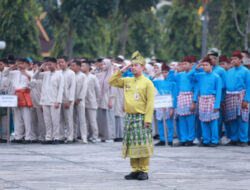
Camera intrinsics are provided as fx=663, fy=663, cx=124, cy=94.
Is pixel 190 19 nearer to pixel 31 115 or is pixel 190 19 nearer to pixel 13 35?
pixel 13 35

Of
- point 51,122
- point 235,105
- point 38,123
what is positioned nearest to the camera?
point 235,105

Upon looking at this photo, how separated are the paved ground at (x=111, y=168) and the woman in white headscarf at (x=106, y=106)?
213 centimetres

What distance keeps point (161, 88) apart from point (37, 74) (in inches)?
119

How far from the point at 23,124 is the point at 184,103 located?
4.06 meters

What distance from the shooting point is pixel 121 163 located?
11.9 m

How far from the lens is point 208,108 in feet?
49.2

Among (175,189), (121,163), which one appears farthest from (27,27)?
(175,189)


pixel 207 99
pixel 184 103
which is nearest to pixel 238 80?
pixel 207 99

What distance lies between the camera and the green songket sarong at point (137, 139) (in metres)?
9.80

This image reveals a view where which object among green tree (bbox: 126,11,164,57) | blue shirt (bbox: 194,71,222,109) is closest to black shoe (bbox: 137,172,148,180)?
blue shirt (bbox: 194,71,222,109)

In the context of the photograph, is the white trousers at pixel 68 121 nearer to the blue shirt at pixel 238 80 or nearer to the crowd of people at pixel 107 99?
the crowd of people at pixel 107 99

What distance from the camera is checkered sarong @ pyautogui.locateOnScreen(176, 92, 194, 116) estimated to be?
1526cm

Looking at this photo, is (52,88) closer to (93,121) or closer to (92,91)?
(92,91)

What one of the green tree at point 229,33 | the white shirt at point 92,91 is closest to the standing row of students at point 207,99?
the white shirt at point 92,91
